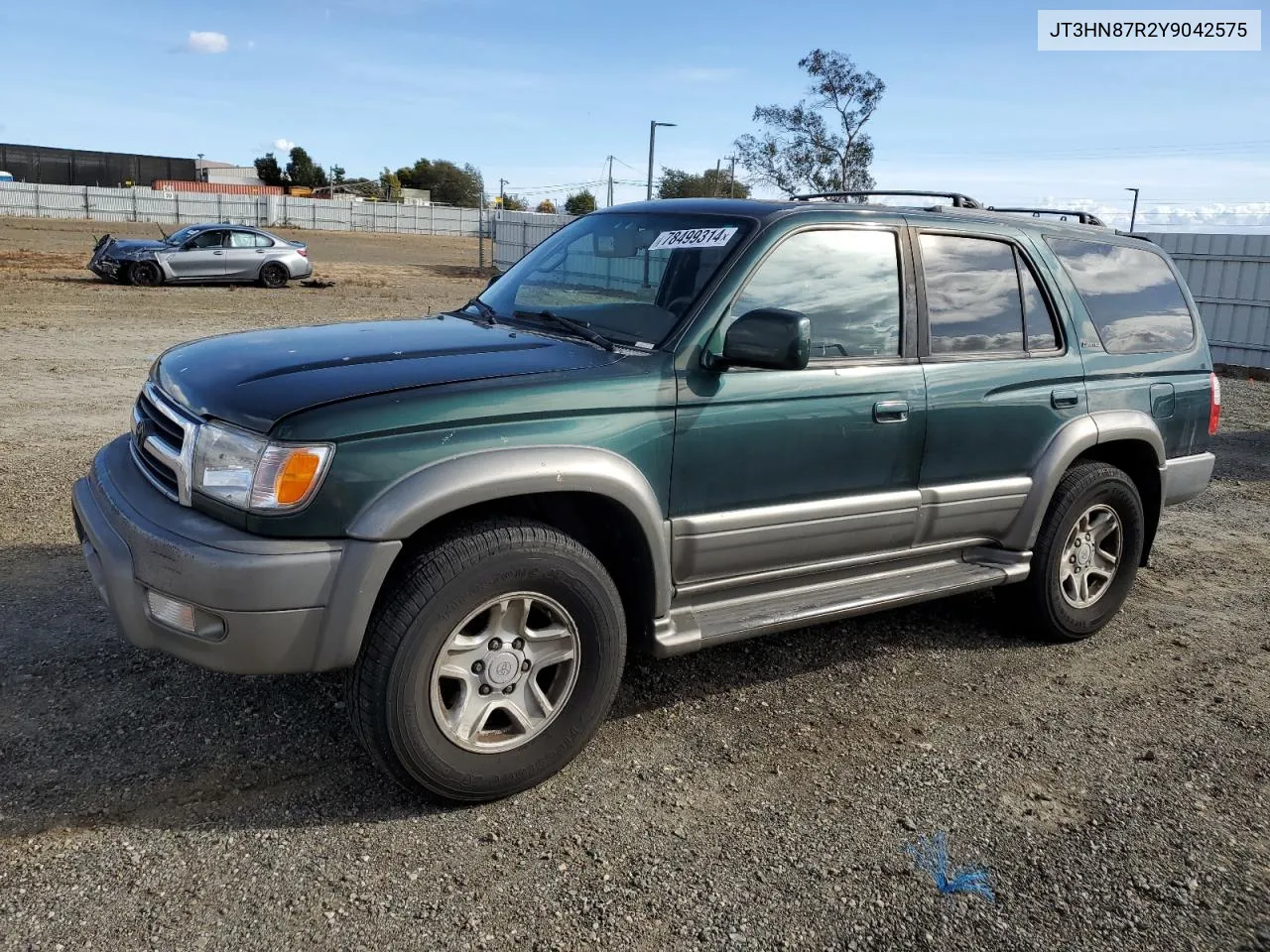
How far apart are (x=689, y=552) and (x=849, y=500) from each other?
0.74m

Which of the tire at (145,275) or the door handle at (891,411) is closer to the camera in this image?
the door handle at (891,411)

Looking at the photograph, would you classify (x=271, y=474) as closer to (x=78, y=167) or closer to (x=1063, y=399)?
(x=1063, y=399)

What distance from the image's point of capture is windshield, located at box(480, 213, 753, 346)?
3801mm

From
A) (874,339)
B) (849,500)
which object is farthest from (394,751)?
(874,339)

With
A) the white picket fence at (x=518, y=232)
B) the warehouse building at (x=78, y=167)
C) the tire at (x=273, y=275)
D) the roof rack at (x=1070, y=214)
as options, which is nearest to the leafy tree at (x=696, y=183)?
the white picket fence at (x=518, y=232)

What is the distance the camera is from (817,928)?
2.81 m

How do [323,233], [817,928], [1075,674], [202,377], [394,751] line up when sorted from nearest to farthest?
[817,928], [394,751], [202,377], [1075,674], [323,233]

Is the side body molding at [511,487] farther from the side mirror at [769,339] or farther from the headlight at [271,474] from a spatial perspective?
the side mirror at [769,339]

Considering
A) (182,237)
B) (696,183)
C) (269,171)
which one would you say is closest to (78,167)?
(269,171)

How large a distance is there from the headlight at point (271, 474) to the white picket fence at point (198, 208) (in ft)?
157

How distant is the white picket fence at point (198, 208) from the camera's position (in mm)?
52844

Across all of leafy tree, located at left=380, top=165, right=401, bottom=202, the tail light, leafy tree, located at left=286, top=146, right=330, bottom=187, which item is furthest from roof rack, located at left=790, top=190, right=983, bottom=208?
leafy tree, located at left=286, top=146, right=330, bottom=187

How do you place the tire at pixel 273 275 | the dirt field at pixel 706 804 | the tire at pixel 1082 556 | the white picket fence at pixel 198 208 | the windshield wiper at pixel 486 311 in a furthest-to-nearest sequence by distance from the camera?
the white picket fence at pixel 198 208
the tire at pixel 273 275
the tire at pixel 1082 556
the windshield wiper at pixel 486 311
the dirt field at pixel 706 804

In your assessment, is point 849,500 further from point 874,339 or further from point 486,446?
point 486,446
